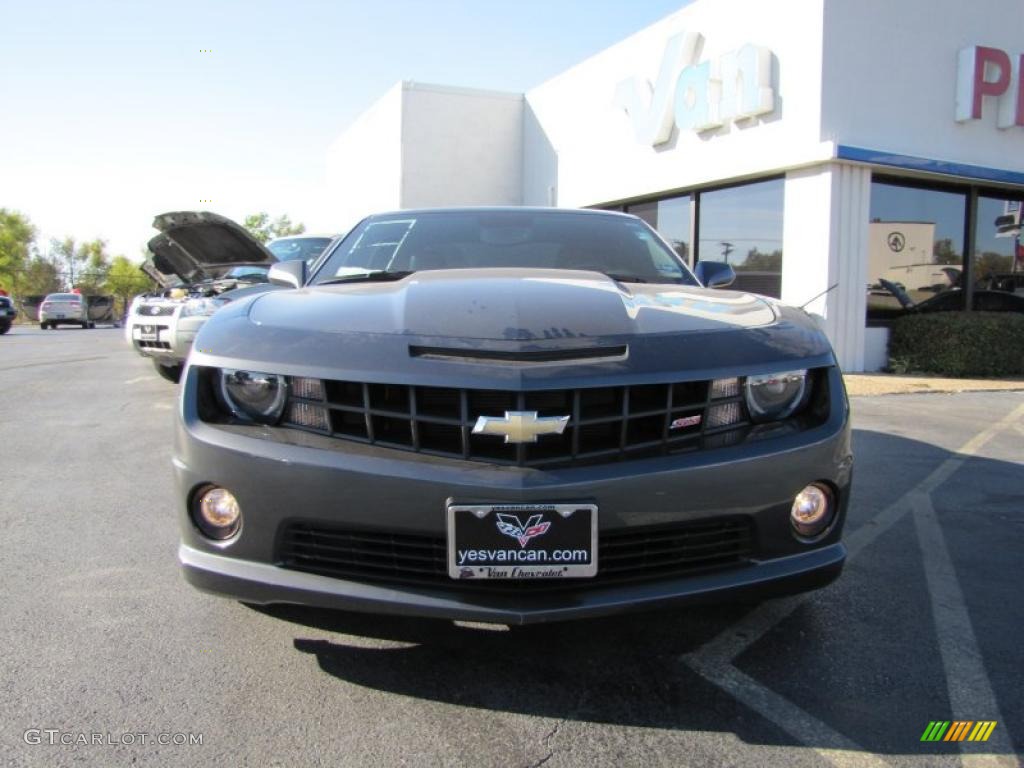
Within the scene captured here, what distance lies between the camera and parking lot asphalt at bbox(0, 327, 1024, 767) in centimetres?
187

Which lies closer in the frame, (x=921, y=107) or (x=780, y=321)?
(x=780, y=321)

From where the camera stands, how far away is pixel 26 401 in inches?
298

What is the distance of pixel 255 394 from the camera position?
2.11m

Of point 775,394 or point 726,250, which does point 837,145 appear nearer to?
point 726,250

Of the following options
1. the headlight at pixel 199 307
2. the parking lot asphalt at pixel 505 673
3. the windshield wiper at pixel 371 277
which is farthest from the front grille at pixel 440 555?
the headlight at pixel 199 307

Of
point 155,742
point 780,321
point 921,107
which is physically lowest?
point 155,742

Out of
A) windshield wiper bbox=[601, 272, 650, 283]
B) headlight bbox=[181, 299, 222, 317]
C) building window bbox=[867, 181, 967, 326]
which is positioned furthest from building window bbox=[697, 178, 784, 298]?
windshield wiper bbox=[601, 272, 650, 283]

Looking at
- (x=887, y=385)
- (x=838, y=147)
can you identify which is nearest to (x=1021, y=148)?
(x=838, y=147)

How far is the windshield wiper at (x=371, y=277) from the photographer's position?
9.77ft

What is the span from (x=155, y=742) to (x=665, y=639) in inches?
60.8

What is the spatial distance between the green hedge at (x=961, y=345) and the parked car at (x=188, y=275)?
8.75m

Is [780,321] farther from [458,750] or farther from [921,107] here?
[921,107]

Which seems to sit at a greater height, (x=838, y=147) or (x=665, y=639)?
(x=838, y=147)

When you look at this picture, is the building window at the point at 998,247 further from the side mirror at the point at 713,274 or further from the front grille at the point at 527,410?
the front grille at the point at 527,410
